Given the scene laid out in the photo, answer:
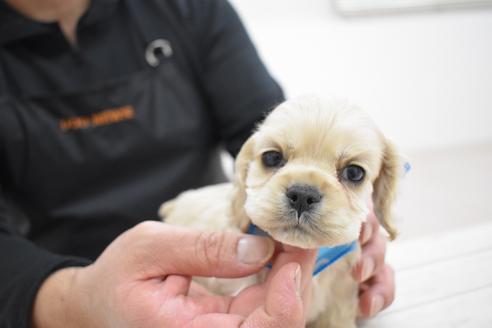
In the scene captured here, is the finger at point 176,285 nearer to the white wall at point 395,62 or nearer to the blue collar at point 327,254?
the blue collar at point 327,254

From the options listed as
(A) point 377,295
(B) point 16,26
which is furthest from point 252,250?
(B) point 16,26

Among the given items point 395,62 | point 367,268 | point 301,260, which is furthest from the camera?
point 395,62

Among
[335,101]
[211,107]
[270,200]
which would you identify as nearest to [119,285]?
[270,200]

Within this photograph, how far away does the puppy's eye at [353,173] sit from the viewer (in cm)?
94

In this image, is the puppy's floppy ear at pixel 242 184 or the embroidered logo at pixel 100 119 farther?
the embroidered logo at pixel 100 119

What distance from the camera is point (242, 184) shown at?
3.44 ft

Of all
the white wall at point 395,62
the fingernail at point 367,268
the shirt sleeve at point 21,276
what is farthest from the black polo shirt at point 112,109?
the white wall at point 395,62

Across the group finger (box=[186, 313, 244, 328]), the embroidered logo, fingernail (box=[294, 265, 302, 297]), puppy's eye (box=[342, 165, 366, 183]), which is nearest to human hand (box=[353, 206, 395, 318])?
puppy's eye (box=[342, 165, 366, 183])

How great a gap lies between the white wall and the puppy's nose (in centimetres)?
232

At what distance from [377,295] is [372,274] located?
5cm

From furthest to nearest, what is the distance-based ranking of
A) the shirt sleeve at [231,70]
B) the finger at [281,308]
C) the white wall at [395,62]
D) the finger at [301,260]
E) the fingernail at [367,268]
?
the white wall at [395,62]
the shirt sleeve at [231,70]
the fingernail at [367,268]
the finger at [301,260]
the finger at [281,308]

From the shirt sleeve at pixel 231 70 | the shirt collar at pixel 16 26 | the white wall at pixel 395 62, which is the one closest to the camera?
the shirt collar at pixel 16 26

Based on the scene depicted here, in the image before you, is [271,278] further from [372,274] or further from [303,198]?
[372,274]

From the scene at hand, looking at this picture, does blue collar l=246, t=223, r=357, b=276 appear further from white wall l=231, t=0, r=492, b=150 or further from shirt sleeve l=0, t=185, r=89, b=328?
white wall l=231, t=0, r=492, b=150
